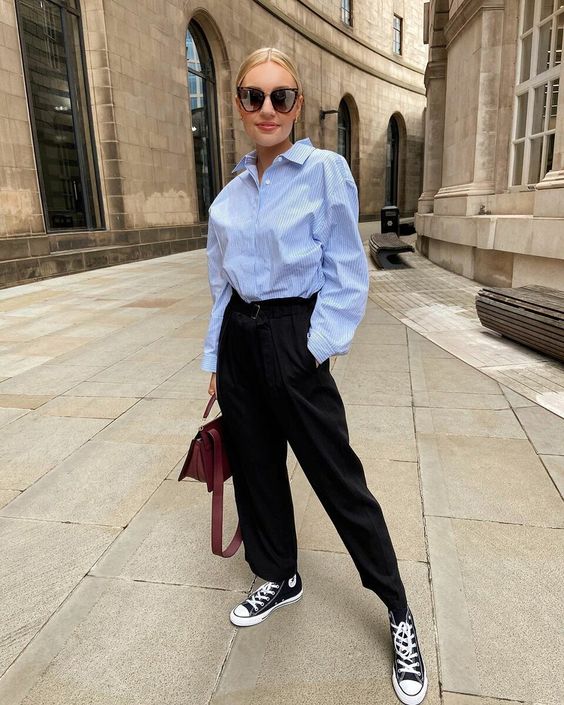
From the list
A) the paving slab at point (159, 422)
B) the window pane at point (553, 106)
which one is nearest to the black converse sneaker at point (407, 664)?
the paving slab at point (159, 422)

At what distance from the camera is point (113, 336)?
21.4 feet

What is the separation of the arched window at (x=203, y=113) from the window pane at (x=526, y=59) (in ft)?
37.7

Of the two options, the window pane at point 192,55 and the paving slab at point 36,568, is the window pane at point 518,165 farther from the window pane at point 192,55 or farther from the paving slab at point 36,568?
the window pane at point 192,55

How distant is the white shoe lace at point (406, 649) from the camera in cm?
173

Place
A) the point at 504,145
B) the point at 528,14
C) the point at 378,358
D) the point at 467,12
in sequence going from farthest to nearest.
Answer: the point at 467,12 < the point at 504,145 < the point at 528,14 < the point at 378,358

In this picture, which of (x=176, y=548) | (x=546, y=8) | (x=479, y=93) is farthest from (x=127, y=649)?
(x=479, y=93)

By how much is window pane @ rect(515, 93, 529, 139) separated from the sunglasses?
341 inches

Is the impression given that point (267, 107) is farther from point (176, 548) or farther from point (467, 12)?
point (467, 12)

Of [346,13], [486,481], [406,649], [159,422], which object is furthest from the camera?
[346,13]

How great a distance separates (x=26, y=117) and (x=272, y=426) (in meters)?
11.2

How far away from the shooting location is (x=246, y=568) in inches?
93.4

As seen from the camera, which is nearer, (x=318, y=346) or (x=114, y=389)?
(x=318, y=346)

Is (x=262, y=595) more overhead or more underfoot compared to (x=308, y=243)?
more underfoot

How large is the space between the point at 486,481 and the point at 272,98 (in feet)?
7.50
